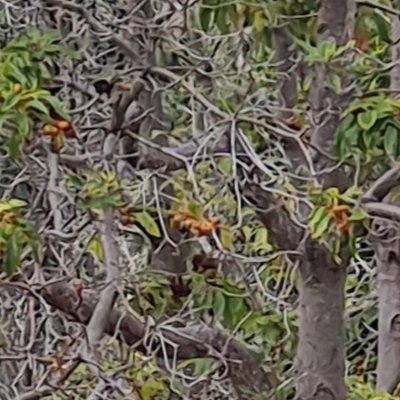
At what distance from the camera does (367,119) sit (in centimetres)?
193

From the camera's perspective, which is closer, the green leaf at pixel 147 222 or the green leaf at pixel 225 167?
the green leaf at pixel 147 222

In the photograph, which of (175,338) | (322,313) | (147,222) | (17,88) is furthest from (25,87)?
(322,313)

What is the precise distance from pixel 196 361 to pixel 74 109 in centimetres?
64

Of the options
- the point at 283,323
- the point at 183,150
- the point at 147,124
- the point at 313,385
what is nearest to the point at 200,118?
the point at 147,124

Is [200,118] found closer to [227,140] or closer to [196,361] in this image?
[227,140]

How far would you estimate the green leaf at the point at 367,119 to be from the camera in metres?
1.92

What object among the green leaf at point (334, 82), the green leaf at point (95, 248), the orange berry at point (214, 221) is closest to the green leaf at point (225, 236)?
the orange berry at point (214, 221)

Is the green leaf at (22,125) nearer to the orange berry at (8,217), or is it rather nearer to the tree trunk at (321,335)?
the orange berry at (8,217)

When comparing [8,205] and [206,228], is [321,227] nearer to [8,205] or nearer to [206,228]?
[206,228]

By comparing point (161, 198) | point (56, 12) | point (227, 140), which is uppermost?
point (56, 12)

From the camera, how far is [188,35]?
2490mm

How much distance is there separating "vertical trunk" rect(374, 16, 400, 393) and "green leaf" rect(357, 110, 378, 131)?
0.71m

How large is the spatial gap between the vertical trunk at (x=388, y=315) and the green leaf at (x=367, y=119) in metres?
0.71

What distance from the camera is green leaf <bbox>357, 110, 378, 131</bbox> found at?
1.92 meters
